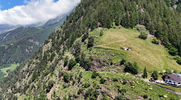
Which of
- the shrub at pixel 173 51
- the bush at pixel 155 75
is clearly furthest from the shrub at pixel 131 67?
the shrub at pixel 173 51

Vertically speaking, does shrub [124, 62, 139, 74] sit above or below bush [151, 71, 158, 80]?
above

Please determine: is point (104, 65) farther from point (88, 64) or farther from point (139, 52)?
point (139, 52)

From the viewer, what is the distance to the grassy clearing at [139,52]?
64838 millimetres

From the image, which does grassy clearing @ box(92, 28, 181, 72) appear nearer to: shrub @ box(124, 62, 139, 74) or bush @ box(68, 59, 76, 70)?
shrub @ box(124, 62, 139, 74)

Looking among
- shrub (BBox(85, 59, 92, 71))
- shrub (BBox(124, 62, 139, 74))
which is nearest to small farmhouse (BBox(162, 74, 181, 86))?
shrub (BBox(124, 62, 139, 74))

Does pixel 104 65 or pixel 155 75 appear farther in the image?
pixel 104 65

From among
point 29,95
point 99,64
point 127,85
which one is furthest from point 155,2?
point 29,95

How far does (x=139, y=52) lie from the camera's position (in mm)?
73188

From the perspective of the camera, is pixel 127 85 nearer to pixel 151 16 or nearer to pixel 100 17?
pixel 100 17

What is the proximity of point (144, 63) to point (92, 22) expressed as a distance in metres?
76.6

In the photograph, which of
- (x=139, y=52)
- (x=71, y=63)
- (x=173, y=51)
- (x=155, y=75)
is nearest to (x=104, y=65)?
(x=139, y=52)

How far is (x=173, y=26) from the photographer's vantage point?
10512 cm

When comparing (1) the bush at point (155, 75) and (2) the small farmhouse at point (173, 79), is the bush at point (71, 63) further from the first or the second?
(2) the small farmhouse at point (173, 79)

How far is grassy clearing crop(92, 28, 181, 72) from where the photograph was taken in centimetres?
6484
